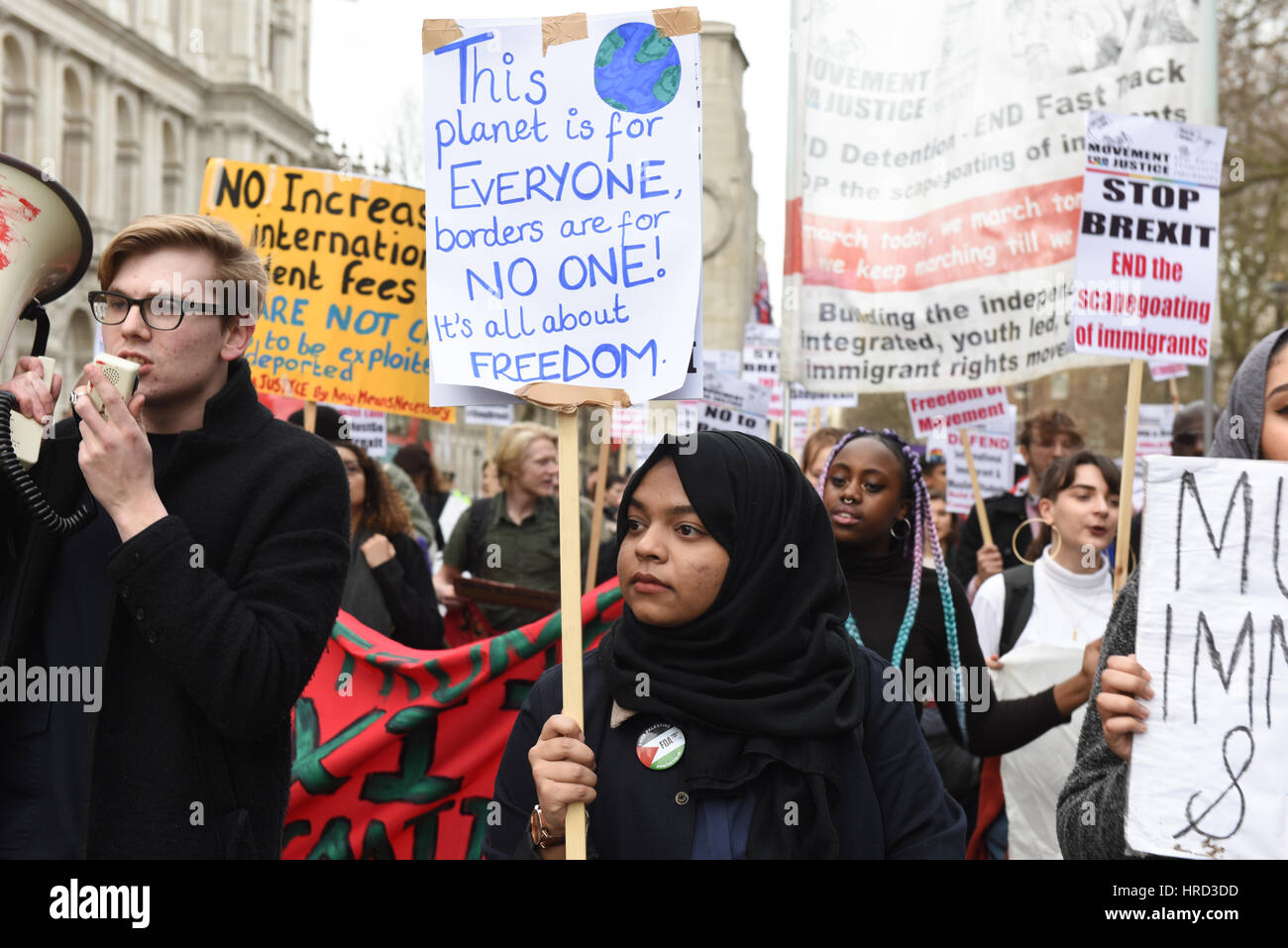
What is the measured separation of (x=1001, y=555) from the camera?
7.86 metres

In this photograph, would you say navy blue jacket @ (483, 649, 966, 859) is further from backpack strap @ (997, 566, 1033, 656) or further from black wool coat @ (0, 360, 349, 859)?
backpack strap @ (997, 566, 1033, 656)

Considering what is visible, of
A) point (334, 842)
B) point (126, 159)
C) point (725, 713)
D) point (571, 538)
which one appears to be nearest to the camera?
point (725, 713)

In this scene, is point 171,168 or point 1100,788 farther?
point 171,168

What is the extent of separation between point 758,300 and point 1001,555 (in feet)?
45.5

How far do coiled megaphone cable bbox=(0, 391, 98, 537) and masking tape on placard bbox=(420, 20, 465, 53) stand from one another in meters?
1.07

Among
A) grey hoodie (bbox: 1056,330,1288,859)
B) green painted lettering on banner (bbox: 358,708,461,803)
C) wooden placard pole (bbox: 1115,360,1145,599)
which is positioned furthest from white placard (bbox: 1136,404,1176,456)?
grey hoodie (bbox: 1056,330,1288,859)

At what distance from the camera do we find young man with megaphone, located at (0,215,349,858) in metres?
2.41

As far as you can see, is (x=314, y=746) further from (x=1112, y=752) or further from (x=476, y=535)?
(x=476, y=535)

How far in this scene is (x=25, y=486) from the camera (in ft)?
7.85

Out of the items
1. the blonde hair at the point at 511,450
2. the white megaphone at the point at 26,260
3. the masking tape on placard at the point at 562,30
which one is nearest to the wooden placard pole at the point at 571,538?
the masking tape on placard at the point at 562,30

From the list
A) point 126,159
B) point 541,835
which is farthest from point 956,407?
point 126,159

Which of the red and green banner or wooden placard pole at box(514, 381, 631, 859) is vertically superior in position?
wooden placard pole at box(514, 381, 631, 859)

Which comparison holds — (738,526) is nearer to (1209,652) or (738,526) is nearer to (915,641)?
(1209,652)

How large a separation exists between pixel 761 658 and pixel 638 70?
3.84 feet
